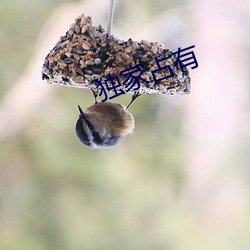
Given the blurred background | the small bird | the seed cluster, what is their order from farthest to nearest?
1. the blurred background
2. the small bird
3. the seed cluster

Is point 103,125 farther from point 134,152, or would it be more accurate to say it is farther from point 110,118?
point 134,152

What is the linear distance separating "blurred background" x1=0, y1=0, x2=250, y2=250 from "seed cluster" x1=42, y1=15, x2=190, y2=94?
1.88 meters

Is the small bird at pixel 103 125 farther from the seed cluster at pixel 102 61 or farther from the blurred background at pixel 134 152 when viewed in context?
the blurred background at pixel 134 152

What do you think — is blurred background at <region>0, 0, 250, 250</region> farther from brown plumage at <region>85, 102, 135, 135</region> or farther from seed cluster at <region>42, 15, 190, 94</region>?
seed cluster at <region>42, 15, 190, 94</region>

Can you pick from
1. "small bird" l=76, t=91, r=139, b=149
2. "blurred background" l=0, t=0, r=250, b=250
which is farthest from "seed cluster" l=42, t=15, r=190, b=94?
"blurred background" l=0, t=0, r=250, b=250

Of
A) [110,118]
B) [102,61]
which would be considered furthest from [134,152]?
[102,61]

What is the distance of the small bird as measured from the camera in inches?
48.4

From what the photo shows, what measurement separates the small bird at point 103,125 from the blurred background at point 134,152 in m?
1.74

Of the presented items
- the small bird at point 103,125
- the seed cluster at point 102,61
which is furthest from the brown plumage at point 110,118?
the seed cluster at point 102,61

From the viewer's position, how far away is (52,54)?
3.71 ft

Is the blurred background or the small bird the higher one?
the blurred background
